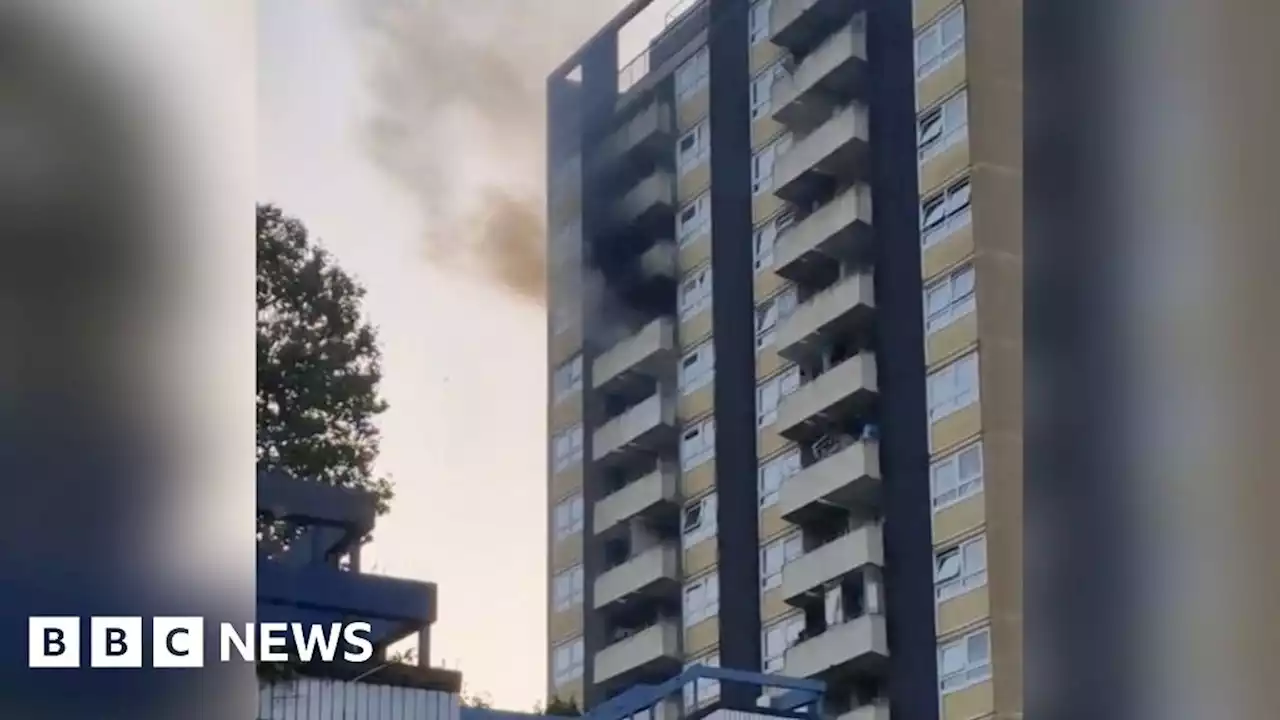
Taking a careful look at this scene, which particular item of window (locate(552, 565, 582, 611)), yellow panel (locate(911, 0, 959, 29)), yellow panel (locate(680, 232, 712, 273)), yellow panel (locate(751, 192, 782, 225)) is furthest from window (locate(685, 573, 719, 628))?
yellow panel (locate(911, 0, 959, 29))

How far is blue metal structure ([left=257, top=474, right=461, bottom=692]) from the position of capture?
12.6ft

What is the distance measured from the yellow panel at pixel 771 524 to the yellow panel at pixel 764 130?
31.1 inches

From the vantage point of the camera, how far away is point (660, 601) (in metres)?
4.76

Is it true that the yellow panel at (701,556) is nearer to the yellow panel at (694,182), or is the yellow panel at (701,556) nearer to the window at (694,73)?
the yellow panel at (694,182)

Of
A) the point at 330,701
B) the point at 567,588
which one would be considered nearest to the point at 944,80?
the point at 567,588

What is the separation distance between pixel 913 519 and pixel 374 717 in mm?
1374

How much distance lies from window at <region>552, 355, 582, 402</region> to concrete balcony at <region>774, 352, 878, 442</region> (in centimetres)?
46

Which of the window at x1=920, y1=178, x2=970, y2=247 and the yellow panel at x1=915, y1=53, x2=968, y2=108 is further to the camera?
the yellow panel at x1=915, y1=53, x2=968, y2=108

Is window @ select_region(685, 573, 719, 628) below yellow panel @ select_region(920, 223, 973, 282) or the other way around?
below

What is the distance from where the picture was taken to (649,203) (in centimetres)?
487

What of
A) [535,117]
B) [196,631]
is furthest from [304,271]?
[196,631]

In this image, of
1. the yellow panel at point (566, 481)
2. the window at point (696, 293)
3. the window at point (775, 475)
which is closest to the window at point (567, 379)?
the yellow panel at point (566, 481)

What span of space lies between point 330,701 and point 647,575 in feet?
3.67

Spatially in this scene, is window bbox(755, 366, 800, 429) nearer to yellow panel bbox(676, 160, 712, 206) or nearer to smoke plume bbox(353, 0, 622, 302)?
yellow panel bbox(676, 160, 712, 206)
